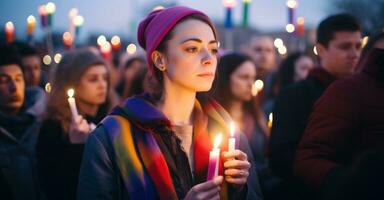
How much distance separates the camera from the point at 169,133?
2.98 metres

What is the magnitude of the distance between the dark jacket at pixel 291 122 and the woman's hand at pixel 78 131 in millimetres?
1278

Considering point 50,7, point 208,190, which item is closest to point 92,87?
point 208,190

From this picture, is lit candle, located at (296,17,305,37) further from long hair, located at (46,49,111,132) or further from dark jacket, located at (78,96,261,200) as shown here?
dark jacket, located at (78,96,261,200)

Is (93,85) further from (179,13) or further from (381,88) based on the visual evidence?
(381,88)

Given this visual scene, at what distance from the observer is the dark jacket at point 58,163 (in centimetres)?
400

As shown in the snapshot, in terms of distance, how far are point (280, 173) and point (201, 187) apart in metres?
1.53

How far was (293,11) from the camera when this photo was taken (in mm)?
7660

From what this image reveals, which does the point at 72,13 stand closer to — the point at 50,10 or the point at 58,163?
the point at 50,10

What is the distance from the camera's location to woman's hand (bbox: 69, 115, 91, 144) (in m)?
3.91

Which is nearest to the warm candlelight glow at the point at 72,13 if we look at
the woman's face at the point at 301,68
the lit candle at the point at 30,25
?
the lit candle at the point at 30,25

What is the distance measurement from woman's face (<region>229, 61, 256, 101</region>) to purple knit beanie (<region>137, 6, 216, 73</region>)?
8.07 feet

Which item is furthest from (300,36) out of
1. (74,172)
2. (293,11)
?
(74,172)

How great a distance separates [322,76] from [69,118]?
1902 mm

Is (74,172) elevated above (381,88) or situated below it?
below
